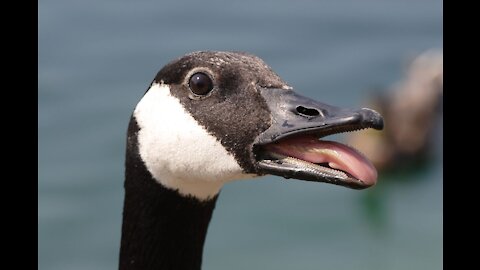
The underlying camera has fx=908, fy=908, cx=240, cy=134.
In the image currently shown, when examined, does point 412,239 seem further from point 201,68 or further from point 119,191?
point 201,68

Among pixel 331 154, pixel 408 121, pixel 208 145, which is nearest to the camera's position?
pixel 331 154

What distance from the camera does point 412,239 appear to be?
953 cm

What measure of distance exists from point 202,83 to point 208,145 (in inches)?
9.2

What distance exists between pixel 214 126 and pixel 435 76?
266 inches

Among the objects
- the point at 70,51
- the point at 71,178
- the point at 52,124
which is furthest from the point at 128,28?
the point at 71,178

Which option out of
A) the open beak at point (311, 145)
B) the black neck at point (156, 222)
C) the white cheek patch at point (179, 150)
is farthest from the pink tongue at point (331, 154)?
the black neck at point (156, 222)

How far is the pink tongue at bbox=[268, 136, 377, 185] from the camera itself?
2990 mm

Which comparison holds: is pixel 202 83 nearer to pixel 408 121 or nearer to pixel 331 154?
pixel 331 154

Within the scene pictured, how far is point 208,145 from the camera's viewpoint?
3.25m

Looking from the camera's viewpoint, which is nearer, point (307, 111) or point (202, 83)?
point (307, 111)

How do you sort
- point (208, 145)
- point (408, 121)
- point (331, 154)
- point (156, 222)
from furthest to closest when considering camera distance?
point (408, 121) → point (156, 222) → point (208, 145) → point (331, 154)

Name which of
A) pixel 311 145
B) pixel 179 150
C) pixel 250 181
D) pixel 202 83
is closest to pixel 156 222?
pixel 179 150

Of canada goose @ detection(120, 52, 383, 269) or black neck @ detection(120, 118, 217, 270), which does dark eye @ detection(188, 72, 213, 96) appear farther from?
black neck @ detection(120, 118, 217, 270)

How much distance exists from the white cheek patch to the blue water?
18.1 ft
